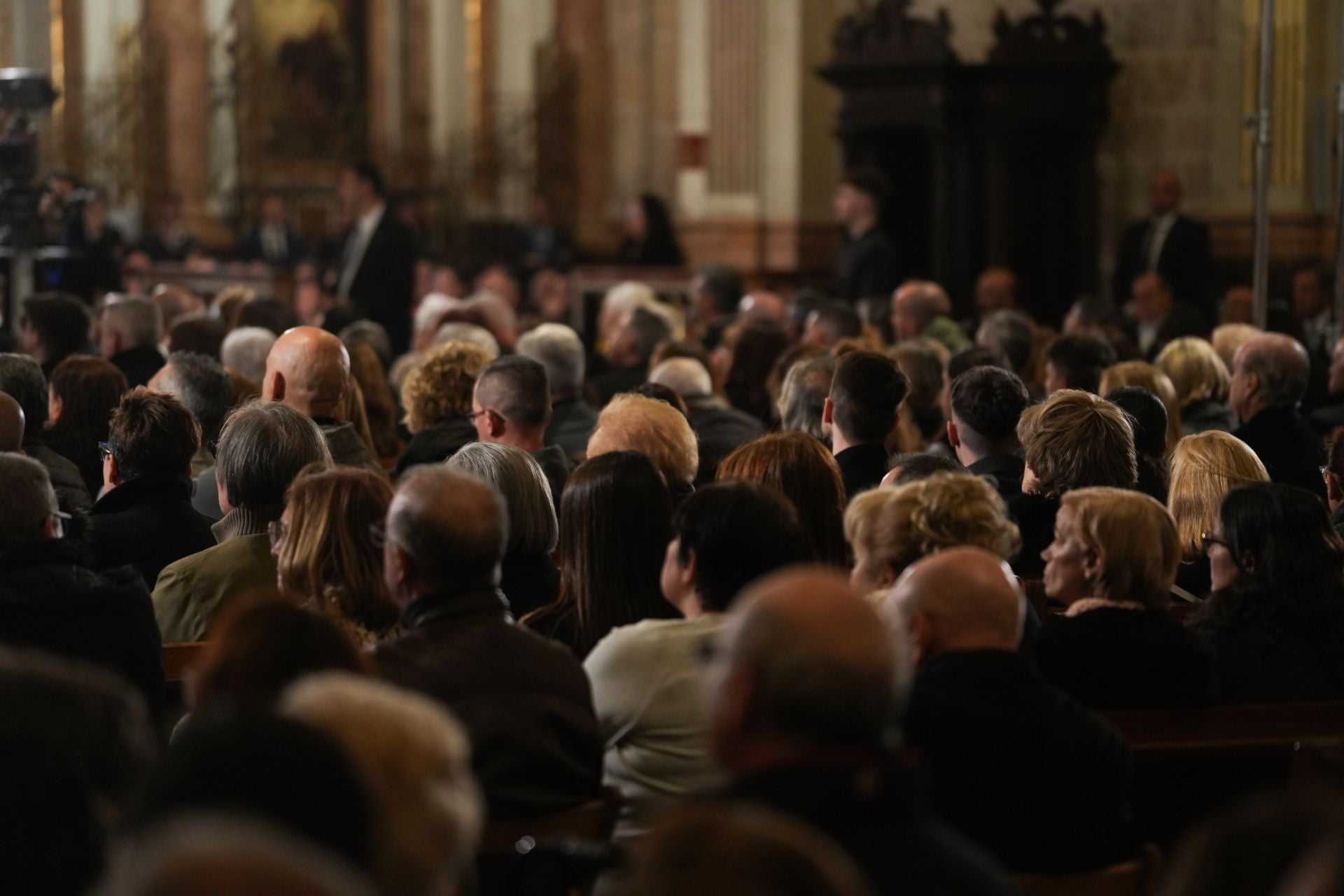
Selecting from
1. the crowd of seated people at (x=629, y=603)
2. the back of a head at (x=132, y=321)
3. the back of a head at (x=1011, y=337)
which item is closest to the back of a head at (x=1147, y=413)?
the crowd of seated people at (x=629, y=603)

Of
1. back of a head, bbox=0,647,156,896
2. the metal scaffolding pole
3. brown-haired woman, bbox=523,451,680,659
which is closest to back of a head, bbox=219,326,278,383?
brown-haired woman, bbox=523,451,680,659

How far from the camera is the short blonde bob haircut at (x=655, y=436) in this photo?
5.65 meters

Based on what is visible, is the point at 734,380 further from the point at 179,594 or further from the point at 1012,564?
the point at 179,594

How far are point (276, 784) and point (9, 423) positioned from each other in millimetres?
3701

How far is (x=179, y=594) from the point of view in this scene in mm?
5098

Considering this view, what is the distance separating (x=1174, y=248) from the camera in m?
13.4

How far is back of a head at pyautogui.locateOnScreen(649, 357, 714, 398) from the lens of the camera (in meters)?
7.94

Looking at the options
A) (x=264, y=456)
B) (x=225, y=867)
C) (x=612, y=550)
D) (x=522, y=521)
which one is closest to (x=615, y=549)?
(x=612, y=550)

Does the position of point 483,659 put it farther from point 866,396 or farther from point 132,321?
point 132,321

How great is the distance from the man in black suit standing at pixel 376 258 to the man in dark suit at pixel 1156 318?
13.1 feet

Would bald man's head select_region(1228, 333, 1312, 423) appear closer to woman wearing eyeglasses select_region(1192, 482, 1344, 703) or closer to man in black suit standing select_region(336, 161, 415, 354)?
woman wearing eyeglasses select_region(1192, 482, 1344, 703)

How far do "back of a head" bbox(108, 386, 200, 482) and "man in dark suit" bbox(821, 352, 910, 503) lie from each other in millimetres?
1858

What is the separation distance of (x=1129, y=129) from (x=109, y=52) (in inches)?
405

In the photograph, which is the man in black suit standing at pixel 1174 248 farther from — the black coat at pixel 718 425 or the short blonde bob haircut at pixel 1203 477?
the short blonde bob haircut at pixel 1203 477
